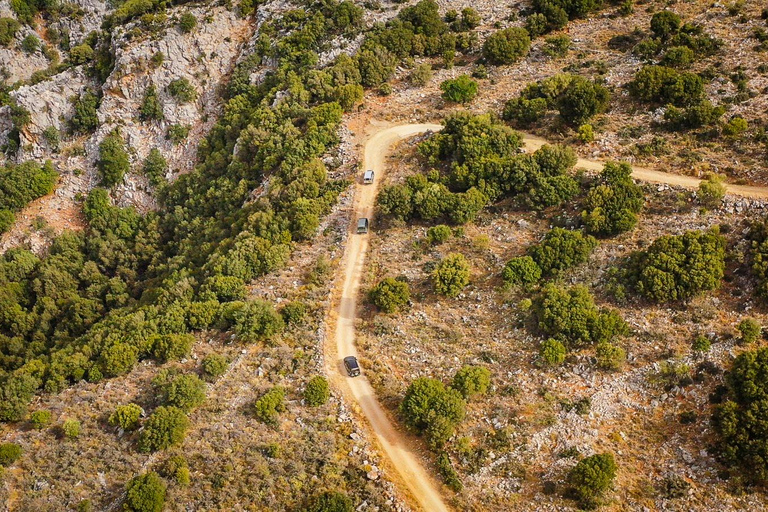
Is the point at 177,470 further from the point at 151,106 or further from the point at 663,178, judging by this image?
the point at 151,106

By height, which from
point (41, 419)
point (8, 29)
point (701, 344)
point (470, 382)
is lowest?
point (701, 344)

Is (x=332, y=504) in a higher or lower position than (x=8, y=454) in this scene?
lower

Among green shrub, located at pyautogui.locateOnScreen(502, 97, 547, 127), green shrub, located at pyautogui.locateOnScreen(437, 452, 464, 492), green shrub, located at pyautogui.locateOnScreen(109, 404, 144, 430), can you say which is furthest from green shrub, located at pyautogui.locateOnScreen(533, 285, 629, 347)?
green shrub, located at pyautogui.locateOnScreen(109, 404, 144, 430)

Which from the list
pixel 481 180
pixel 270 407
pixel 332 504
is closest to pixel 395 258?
pixel 481 180

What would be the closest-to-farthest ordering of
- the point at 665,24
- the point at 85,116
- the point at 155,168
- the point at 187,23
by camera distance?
the point at 665,24
the point at 155,168
the point at 187,23
the point at 85,116

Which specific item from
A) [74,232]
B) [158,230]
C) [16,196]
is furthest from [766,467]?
[16,196]

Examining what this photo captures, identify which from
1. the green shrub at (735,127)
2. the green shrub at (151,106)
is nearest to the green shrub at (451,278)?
the green shrub at (735,127)

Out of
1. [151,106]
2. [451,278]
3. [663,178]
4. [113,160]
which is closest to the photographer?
[451,278]

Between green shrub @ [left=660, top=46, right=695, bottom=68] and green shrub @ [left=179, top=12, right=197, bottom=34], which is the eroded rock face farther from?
green shrub @ [left=660, top=46, right=695, bottom=68]
